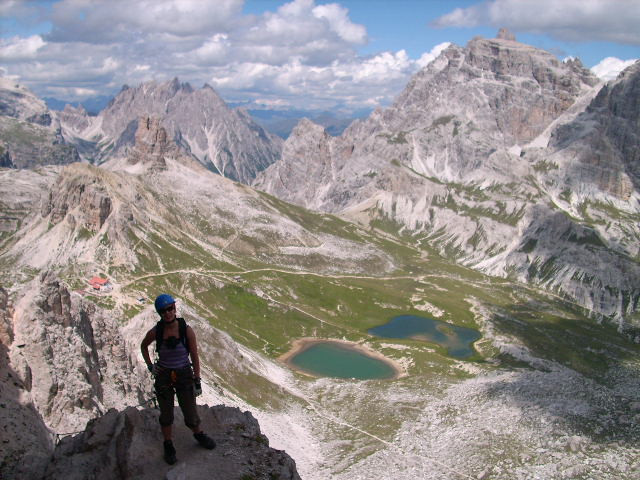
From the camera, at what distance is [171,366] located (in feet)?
79.5

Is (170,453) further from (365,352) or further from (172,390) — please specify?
(365,352)

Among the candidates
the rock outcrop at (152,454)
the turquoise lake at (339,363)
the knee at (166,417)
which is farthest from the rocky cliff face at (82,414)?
the turquoise lake at (339,363)

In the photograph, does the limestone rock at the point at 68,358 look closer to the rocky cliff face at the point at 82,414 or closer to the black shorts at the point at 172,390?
the rocky cliff face at the point at 82,414

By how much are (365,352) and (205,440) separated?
135 m

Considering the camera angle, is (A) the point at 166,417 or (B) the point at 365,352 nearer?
(A) the point at 166,417

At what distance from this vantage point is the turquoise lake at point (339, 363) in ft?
451

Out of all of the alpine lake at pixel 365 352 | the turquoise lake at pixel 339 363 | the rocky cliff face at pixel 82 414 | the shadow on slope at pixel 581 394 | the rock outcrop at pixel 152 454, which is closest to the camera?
the rock outcrop at pixel 152 454

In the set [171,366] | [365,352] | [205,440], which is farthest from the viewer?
[365,352]

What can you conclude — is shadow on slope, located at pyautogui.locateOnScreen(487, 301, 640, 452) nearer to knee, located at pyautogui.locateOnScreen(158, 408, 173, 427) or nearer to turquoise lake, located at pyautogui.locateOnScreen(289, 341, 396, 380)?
turquoise lake, located at pyautogui.locateOnScreen(289, 341, 396, 380)

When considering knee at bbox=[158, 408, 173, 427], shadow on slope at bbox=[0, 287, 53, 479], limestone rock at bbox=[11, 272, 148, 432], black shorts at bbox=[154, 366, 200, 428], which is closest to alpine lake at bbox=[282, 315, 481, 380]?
limestone rock at bbox=[11, 272, 148, 432]

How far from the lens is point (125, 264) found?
179875mm

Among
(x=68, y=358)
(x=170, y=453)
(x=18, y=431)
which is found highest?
(x=170, y=453)

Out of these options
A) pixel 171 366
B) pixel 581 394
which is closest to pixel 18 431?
pixel 171 366

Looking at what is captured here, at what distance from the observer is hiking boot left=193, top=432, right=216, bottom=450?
25469 mm
